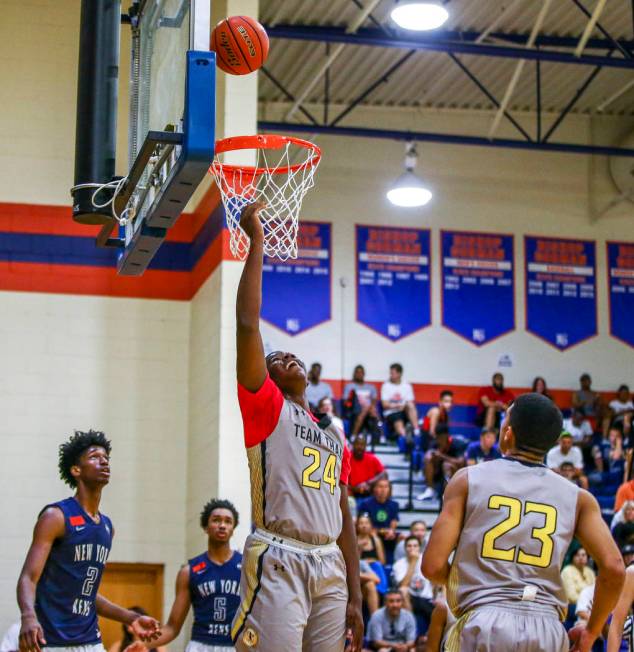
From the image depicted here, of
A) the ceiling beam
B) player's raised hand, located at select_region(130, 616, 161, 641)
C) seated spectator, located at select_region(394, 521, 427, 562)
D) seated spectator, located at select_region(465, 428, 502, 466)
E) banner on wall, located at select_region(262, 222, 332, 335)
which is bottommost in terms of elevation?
player's raised hand, located at select_region(130, 616, 161, 641)

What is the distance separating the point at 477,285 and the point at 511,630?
1628 centimetres

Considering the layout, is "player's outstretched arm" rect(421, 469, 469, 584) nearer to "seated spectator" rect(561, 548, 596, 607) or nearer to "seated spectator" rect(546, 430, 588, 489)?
"seated spectator" rect(561, 548, 596, 607)

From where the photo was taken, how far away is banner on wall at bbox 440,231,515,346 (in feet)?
67.2

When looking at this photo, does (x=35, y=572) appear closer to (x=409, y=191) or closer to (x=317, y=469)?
(x=317, y=469)

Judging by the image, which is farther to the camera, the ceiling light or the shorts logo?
the ceiling light

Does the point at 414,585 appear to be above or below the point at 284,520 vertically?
below

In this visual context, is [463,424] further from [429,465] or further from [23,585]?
[23,585]

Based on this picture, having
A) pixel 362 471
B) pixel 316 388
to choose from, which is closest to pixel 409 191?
pixel 316 388

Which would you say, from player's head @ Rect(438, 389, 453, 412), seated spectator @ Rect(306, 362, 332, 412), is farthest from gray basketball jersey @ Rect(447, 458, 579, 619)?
player's head @ Rect(438, 389, 453, 412)

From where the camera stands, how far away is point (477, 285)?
67.8ft

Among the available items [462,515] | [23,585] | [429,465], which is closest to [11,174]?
[429,465]

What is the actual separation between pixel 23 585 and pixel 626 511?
8.81m

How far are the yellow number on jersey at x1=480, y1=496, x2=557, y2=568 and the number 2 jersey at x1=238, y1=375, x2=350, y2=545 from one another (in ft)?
3.62

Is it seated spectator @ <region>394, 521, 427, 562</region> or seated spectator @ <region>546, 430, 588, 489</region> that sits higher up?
seated spectator @ <region>546, 430, 588, 489</region>
